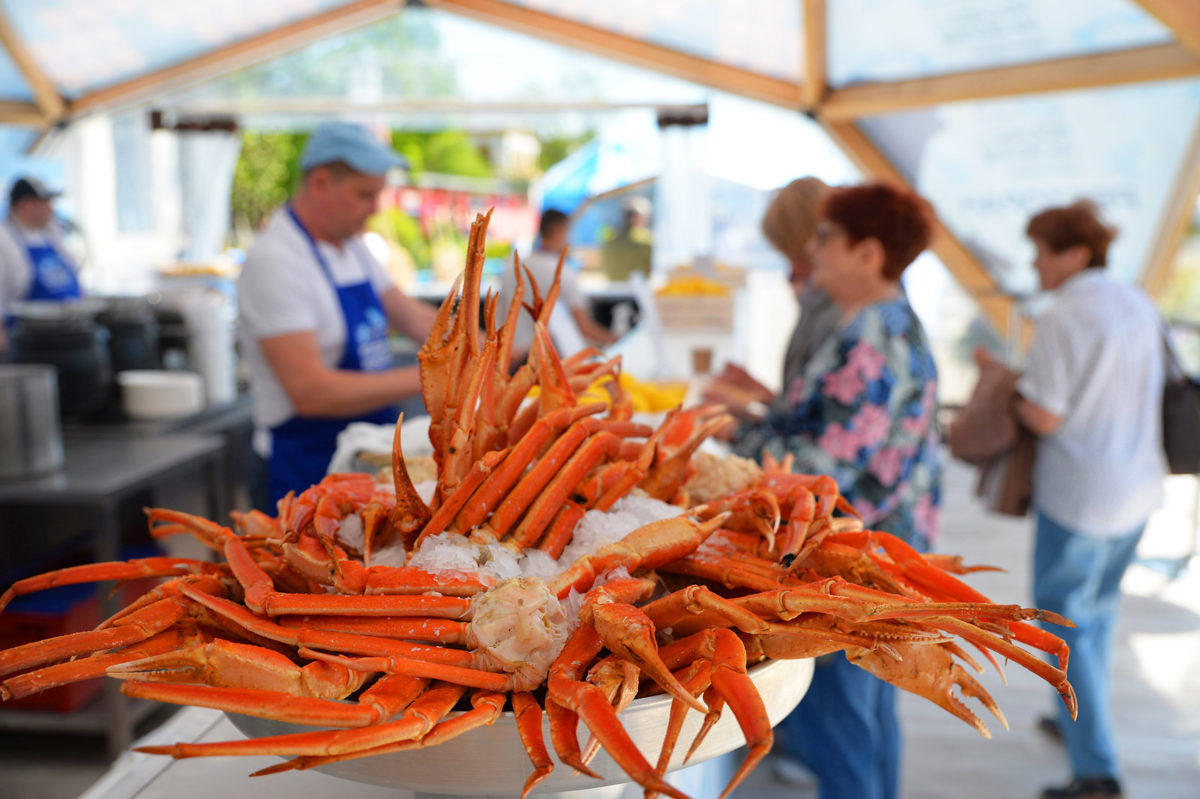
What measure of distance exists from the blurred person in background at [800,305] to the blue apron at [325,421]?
945 mm

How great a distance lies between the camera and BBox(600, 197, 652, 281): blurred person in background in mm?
8148

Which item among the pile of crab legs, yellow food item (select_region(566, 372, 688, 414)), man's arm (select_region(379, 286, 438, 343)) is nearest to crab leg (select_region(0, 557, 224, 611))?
the pile of crab legs

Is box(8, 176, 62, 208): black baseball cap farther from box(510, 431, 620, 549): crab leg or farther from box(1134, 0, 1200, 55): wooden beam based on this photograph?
box(1134, 0, 1200, 55): wooden beam

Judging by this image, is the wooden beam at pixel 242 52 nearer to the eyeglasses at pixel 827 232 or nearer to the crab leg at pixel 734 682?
the eyeglasses at pixel 827 232

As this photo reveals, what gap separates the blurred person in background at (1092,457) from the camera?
2.35 meters

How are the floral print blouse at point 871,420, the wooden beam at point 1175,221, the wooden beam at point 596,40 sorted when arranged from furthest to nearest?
the wooden beam at point 596,40 < the wooden beam at point 1175,221 < the floral print blouse at point 871,420

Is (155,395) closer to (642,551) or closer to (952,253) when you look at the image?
(642,551)

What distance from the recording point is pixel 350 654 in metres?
0.61

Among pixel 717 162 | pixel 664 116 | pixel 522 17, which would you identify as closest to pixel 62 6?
pixel 522 17

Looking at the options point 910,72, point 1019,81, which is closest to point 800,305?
point 1019,81

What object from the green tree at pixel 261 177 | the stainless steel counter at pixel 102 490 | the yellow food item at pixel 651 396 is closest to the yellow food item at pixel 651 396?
the yellow food item at pixel 651 396

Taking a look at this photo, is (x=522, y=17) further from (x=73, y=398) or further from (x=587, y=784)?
(x=587, y=784)

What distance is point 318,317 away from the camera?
7.05ft

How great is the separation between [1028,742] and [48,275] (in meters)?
5.36
